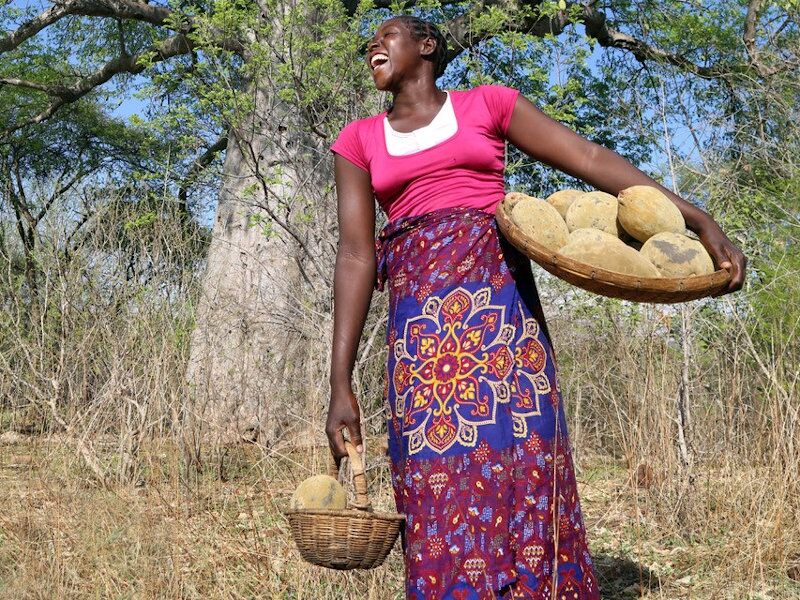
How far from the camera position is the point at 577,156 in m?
2.32

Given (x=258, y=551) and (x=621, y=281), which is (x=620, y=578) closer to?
(x=258, y=551)

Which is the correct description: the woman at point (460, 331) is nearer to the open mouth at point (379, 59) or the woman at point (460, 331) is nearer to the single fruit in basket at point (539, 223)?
the open mouth at point (379, 59)

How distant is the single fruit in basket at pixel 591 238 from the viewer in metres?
2.04

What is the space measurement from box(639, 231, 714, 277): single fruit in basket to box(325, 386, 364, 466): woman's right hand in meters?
0.78

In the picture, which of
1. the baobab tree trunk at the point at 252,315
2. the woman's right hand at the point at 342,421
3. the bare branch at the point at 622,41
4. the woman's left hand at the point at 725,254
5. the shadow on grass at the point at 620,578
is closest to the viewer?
the woman's left hand at the point at 725,254

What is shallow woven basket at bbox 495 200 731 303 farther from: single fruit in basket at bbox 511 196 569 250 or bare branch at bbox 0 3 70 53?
bare branch at bbox 0 3 70 53

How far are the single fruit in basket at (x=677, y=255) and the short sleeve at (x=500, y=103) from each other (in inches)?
18.9

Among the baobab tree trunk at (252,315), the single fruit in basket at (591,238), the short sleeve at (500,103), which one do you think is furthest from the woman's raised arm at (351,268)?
the baobab tree trunk at (252,315)

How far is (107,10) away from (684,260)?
27.1ft

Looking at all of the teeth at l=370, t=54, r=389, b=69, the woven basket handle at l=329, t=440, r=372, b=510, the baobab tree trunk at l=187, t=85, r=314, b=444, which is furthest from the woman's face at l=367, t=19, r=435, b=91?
the baobab tree trunk at l=187, t=85, r=314, b=444

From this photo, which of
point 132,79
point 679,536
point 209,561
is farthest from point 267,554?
point 132,79

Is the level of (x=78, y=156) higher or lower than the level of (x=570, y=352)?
higher

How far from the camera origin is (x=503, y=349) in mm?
2170

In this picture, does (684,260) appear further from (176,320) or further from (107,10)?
(107,10)
